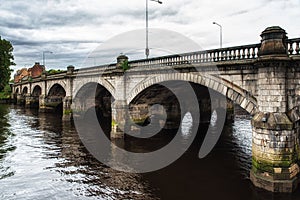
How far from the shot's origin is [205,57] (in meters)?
15.8

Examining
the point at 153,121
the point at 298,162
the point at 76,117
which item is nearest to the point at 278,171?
the point at 298,162

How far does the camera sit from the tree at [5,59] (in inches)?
2172

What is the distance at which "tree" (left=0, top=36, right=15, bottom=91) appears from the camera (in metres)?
55.2

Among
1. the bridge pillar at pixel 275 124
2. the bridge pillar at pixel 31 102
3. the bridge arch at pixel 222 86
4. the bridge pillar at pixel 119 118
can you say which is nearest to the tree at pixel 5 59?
the bridge pillar at pixel 31 102

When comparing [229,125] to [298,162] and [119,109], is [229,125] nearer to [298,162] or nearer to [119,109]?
[119,109]

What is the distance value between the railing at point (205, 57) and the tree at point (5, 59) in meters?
45.3

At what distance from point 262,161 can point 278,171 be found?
2.34ft

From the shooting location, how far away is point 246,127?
27969 millimetres

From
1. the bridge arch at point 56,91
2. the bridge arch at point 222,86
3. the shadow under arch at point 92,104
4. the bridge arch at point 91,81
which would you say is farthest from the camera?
the bridge arch at point 56,91

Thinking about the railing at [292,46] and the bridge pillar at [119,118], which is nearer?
the railing at [292,46]

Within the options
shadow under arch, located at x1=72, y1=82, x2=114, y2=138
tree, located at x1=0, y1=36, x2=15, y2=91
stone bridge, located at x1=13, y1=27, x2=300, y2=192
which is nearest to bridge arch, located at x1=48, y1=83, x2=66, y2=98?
shadow under arch, located at x1=72, y1=82, x2=114, y2=138

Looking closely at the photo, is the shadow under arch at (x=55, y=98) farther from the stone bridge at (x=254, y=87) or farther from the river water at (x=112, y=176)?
the stone bridge at (x=254, y=87)

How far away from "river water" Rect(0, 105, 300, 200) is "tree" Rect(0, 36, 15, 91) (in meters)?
39.9

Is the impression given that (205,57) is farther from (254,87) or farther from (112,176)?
(112,176)
